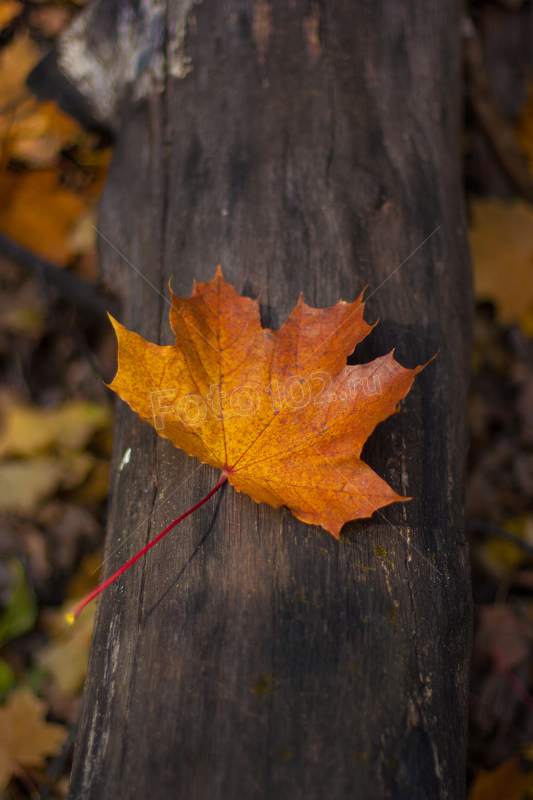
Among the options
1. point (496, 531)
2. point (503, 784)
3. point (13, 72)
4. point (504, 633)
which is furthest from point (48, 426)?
point (503, 784)

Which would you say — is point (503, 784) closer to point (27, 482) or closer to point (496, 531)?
point (496, 531)

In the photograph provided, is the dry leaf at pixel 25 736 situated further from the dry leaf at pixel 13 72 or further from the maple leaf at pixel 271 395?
the dry leaf at pixel 13 72

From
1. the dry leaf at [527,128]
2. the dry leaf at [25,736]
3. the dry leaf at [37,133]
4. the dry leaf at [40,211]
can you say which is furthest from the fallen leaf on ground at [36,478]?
the dry leaf at [527,128]

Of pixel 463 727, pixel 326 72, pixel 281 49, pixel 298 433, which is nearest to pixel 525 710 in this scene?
pixel 463 727

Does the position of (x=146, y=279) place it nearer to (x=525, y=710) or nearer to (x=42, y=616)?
(x=42, y=616)

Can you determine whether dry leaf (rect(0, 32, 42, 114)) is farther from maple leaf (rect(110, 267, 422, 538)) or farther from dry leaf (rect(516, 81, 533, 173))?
dry leaf (rect(516, 81, 533, 173))

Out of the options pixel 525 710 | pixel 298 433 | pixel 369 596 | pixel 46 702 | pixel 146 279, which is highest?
pixel 146 279
